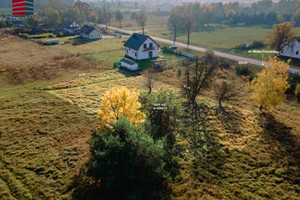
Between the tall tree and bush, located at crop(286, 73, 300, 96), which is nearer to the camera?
bush, located at crop(286, 73, 300, 96)

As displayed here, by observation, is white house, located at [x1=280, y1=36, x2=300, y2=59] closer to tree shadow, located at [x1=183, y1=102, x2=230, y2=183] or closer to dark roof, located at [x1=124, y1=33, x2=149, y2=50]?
dark roof, located at [x1=124, y1=33, x2=149, y2=50]

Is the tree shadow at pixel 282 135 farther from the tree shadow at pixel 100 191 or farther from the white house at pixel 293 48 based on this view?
the white house at pixel 293 48

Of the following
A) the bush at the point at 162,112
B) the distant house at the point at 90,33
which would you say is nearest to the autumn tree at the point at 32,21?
the distant house at the point at 90,33

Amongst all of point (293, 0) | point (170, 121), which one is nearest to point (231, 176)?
point (170, 121)

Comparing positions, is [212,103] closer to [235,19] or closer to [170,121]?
[170,121]

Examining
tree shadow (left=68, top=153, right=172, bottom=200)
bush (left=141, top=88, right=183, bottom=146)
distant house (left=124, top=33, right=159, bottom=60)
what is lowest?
tree shadow (left=68, top=153, right=172, bottom=200)

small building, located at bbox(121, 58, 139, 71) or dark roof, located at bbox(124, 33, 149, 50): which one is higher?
dark roof, located at bbox(124, 33, 149, 50)

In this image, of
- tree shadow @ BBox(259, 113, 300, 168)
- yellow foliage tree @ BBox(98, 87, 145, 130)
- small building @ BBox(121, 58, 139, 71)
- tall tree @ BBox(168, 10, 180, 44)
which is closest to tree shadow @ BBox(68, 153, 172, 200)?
yellow foliage tree @ BBox(98, 87, 145, 130)
